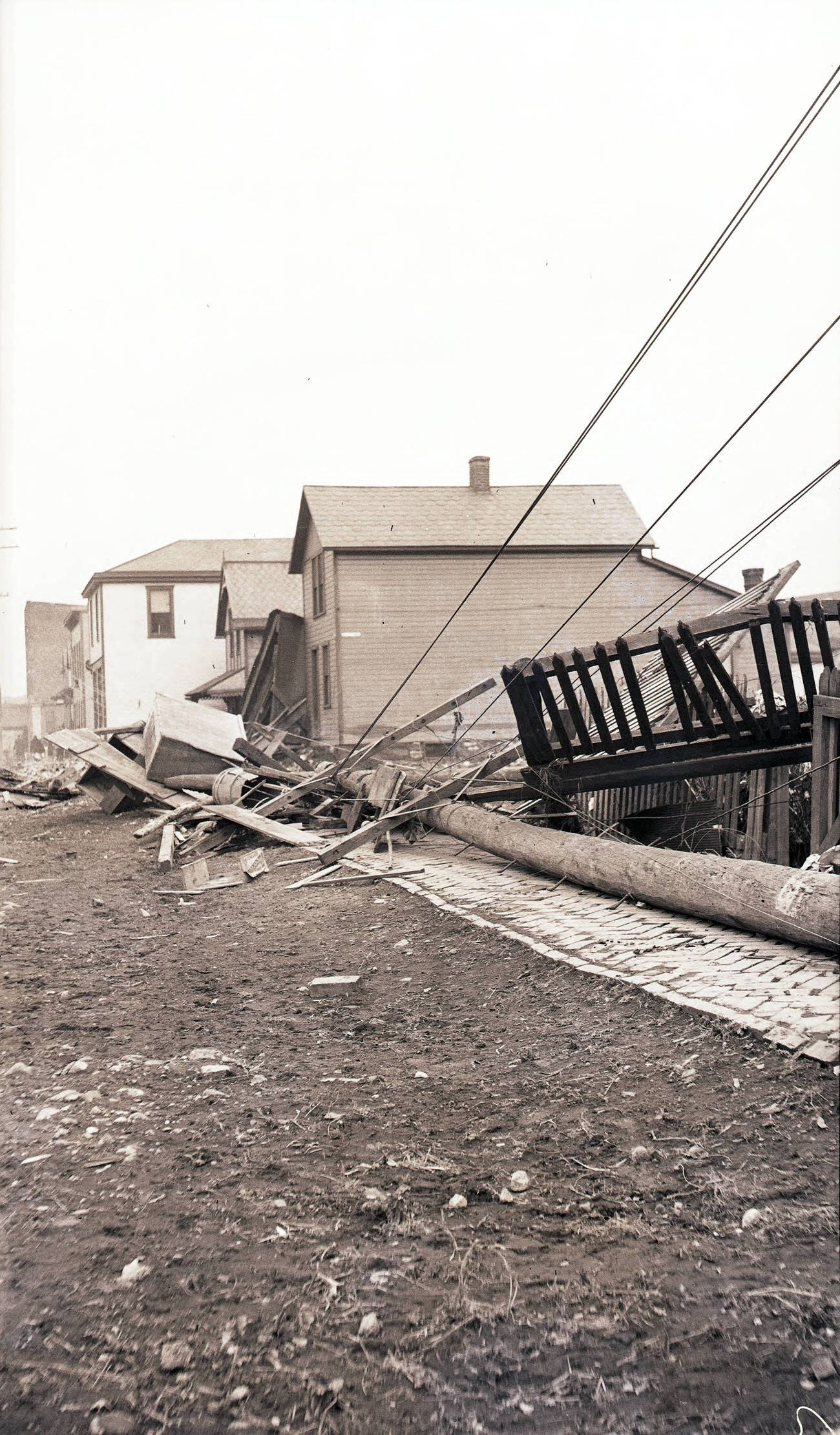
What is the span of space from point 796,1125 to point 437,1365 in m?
1.74

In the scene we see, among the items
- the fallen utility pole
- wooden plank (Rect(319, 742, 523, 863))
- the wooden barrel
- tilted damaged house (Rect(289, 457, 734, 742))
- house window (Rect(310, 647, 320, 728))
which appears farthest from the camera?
house window (Rect(310, 647, 320, 728))

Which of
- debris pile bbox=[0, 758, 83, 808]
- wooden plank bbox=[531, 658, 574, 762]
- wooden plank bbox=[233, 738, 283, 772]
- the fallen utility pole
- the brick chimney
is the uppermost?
the brick chimney

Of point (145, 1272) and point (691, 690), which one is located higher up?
point (691, 690)

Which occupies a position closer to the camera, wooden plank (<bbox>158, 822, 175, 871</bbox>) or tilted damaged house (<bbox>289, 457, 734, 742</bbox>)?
wooden plank (<bbox>158, 822, 175, 871</bbox>)

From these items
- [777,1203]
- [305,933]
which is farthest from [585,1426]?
[305,933]

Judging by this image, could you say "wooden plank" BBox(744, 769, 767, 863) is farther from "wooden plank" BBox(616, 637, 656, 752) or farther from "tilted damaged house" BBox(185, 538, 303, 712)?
"tilted damaged house" BBox(185, 538, 303, 712)

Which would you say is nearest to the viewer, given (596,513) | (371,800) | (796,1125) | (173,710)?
(796,1125)

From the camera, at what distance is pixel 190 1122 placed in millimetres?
4484

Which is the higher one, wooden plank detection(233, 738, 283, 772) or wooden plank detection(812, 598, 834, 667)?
wooden plank detection(812, 598, 834, 667)

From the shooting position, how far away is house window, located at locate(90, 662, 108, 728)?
39.2 m

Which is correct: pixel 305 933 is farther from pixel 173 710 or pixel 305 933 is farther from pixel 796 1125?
pixel 173 710

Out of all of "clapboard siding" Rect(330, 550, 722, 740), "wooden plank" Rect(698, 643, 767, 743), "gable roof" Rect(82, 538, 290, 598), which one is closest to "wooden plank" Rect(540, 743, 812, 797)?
"wooden plank" Rect(698, 643, 767, 743)

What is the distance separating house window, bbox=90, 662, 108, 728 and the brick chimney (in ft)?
53.3

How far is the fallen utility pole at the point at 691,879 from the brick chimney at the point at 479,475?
22.1 metres
